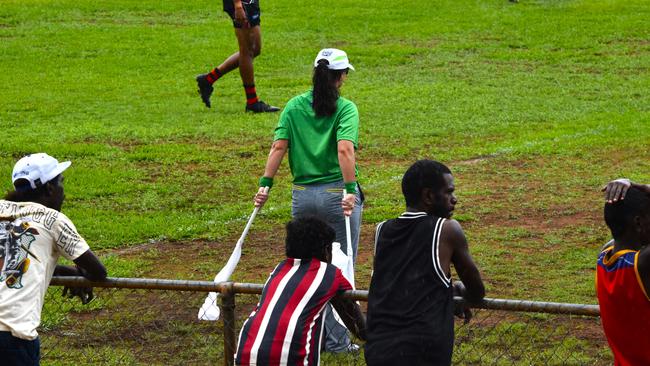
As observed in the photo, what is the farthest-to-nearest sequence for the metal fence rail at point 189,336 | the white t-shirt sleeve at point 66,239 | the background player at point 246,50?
1. the background player at point 246,50
2. the metal fence rail at point 189,336
3. the white t-shirt sleeve at point 66,239

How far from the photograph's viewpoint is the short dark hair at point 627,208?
4.86 m

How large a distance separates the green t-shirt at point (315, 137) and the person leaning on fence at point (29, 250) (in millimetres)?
2086

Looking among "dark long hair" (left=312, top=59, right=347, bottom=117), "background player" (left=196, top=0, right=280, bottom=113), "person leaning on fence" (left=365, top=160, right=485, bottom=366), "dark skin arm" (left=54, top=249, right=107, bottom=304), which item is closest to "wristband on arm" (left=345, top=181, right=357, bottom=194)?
"dark long hair" (left=312, top=59, right=347, bottom=117)

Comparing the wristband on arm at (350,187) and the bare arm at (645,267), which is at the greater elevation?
the bare arm at (645,267)

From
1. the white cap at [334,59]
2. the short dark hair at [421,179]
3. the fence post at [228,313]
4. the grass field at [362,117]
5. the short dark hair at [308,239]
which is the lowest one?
the grass field at [362,117]

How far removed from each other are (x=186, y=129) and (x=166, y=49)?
6.32 metres

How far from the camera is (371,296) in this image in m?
5.36

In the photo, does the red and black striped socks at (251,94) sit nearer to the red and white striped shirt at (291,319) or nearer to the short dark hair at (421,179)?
the red and white striped shirt at (291,319)

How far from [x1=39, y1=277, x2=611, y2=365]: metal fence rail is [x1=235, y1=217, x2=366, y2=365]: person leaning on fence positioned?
1.44 metres

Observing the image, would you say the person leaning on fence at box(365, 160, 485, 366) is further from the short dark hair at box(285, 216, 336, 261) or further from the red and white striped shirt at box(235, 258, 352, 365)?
the short dark hair at box(285, 216, 336, 261)

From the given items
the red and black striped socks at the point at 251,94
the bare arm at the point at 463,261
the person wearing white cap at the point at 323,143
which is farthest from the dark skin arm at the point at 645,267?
the red and black striped socks at the point at 251,94

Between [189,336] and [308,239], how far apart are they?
2507mm

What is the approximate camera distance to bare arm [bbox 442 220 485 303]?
5.19m

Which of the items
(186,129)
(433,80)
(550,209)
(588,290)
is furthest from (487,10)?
(588,290)
